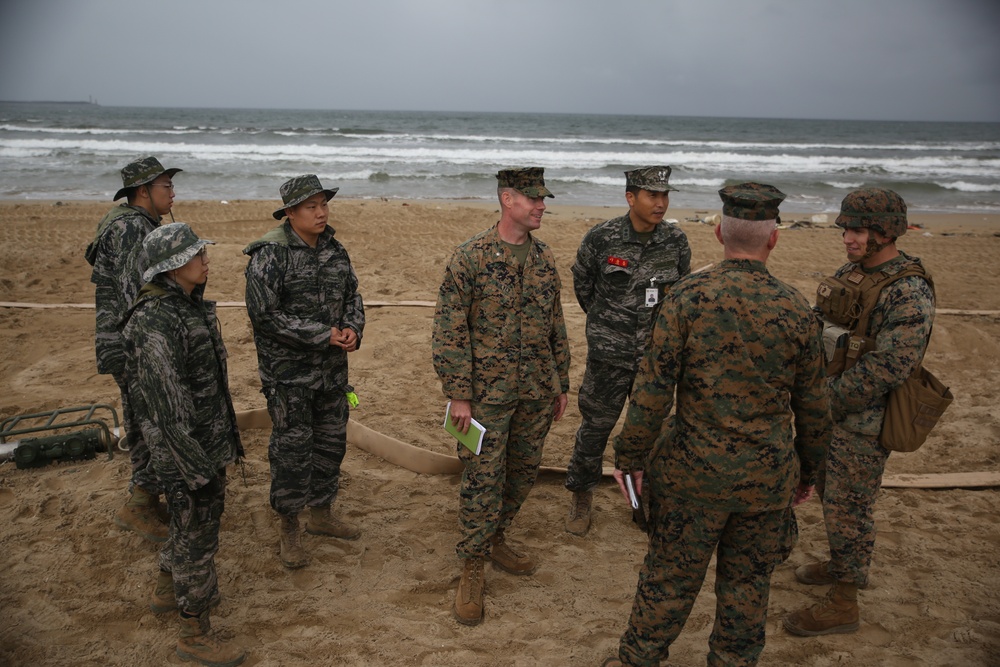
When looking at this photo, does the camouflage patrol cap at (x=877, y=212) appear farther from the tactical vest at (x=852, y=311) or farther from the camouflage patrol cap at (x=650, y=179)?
the camouflage patrol cap at (x=650, y=179)

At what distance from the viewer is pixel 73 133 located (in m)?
36.2

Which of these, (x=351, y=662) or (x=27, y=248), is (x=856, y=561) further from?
(x=27, y=248)

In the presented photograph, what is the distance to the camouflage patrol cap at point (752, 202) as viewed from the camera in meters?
2.41

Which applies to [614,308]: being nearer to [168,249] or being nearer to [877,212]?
[877,212]

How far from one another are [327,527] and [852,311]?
3.21m

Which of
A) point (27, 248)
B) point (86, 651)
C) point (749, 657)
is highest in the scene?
point (27, 248)

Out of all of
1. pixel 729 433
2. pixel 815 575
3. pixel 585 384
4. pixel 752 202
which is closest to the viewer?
pixel 752 202

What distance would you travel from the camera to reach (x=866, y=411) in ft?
10.9

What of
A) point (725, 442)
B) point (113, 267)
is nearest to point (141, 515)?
point (113, 267)

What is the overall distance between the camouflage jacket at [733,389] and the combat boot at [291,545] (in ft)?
7.00

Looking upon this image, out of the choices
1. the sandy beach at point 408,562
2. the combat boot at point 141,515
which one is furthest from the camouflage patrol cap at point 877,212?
the combat boot at point 141,515

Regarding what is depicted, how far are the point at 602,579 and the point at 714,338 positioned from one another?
76.0 inches

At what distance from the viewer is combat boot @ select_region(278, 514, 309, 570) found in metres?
3.79

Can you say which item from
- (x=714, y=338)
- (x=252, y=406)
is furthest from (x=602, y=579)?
(x=252, y=406)
